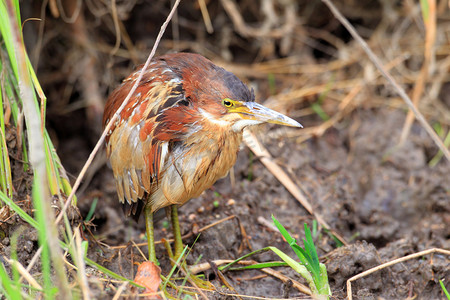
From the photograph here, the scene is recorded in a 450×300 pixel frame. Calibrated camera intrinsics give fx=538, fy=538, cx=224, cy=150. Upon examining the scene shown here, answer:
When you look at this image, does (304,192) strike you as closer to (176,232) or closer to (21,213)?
(176,232)

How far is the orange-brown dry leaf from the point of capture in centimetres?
221

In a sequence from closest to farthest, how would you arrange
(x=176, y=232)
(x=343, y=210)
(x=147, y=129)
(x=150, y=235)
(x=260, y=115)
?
1. (x=260, y=115)
2. (x=147, y=129)
3. (x=150, y=235)
4. (x=176, y=232)
5. (x=343, y=210)

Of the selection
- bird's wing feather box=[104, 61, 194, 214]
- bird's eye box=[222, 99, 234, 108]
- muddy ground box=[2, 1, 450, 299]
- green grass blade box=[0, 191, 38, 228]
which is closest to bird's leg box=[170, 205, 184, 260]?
muddy ground box=[2, 1, 450, 299]

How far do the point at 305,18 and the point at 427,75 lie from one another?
118 cm

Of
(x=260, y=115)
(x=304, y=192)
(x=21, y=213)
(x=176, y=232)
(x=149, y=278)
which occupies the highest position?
(x=260, y=115)

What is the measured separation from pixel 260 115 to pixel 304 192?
1.25 m

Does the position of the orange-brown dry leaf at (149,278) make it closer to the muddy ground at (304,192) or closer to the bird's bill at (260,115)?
the muddy ground at (304,192)

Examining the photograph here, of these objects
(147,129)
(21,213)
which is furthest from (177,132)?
(21,213)

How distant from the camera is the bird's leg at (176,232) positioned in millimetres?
2969

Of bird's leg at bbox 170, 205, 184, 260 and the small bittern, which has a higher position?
the small bittern

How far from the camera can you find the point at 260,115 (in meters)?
2.45

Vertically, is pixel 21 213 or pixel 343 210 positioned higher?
pixel 21 213

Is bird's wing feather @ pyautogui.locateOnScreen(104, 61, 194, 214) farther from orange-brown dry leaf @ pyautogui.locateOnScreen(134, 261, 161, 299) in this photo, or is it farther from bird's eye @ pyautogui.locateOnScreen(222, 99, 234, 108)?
orange-brown dry leaf @ pyautogui.locateOnScreen(134, 261, 161, 299)

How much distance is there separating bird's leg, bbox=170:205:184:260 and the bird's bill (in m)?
0.77
